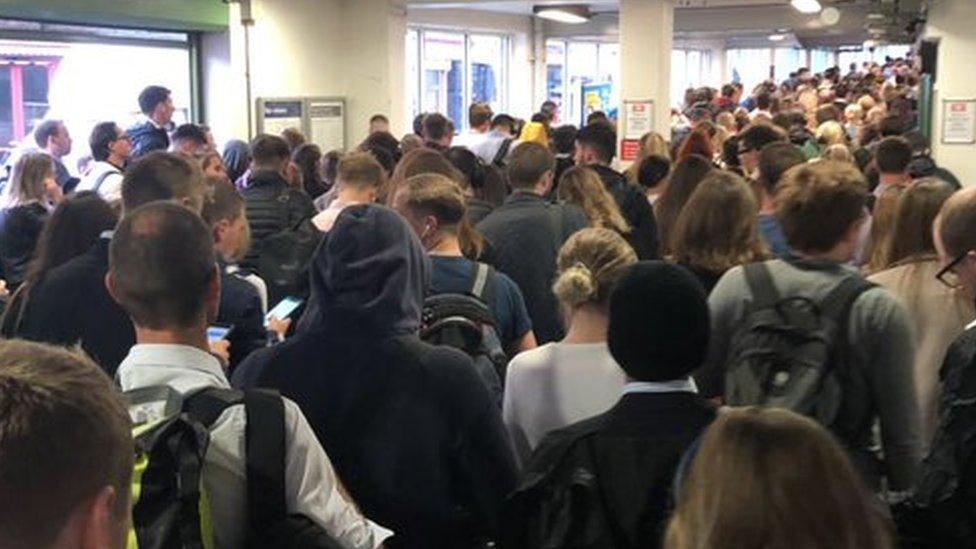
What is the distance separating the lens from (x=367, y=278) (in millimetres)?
2615

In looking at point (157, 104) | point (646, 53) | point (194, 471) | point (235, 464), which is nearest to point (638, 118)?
point (646, 53)

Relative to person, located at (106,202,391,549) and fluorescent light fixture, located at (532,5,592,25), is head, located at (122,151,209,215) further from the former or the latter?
fluorescent light fixture, located at (532,5,592,25)

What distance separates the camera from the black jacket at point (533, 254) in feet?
15.5

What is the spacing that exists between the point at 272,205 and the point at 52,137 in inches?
126

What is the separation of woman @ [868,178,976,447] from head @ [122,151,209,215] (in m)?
2.08

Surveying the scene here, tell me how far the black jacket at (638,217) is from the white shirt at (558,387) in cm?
256

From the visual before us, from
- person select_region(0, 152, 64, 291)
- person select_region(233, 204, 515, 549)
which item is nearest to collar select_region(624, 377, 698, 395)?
person select_region(233, 204, 515, 549)

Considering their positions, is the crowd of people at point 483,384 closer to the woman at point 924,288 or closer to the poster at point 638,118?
the woman at point 924,288

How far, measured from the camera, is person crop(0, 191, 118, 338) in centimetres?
345

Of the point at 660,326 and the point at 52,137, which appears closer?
the point at 660,326

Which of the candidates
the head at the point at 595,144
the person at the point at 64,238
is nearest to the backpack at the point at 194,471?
the person at the point at 64,238

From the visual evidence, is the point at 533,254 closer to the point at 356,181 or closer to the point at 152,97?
the point at 356,181

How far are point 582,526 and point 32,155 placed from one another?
478cm

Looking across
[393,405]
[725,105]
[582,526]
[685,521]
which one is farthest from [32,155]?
[725,105]
